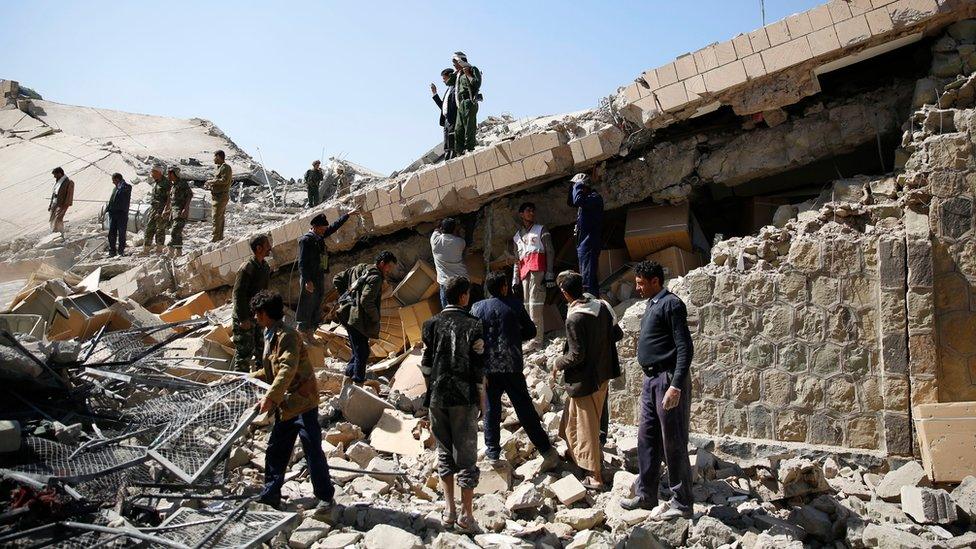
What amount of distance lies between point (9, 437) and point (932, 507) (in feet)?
18.9

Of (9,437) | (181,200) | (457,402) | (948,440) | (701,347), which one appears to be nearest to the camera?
(9,437)

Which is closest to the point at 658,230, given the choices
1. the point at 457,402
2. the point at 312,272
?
the point at 312,272

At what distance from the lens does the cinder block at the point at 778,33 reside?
22.7 ft

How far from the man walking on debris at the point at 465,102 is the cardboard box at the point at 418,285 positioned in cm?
142

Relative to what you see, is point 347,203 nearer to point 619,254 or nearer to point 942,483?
point 619,254

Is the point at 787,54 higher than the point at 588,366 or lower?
higher

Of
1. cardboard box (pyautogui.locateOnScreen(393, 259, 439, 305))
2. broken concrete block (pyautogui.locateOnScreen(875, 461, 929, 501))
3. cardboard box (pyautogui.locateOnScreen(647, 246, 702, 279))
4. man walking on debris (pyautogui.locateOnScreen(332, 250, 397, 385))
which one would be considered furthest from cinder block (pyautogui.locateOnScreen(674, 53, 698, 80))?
broken concrete block (pyautogui.locateOnScreen(875, 461, 929, 501))

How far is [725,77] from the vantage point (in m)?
7.16

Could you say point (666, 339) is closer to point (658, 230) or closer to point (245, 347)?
point (658, 230)

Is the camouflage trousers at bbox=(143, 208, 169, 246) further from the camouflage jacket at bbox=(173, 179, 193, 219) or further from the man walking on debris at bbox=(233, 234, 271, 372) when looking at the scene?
the man walking on debris at bbox=(233, 234, 271, 372)

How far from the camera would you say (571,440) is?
5.70 meters

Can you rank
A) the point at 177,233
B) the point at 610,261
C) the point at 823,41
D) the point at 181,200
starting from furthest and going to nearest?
the point at 181,200 → the point at 177,233 → the point at 610,261 → the point at 823,41

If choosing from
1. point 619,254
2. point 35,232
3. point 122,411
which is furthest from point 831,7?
point 35,232

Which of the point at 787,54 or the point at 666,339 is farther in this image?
the point at 787,54
